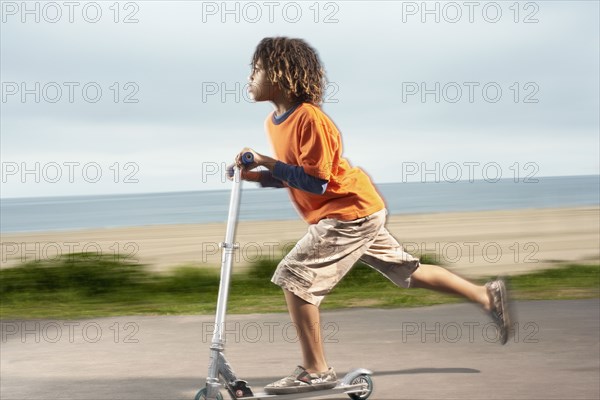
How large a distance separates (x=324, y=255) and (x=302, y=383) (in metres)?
0.65

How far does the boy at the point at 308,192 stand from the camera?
15.4 feet

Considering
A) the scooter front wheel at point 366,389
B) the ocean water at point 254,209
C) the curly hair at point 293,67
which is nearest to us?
the curly hair at point 293,67

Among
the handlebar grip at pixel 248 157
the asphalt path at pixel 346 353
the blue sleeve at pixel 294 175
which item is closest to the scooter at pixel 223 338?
the handlebar grip at pixel 248 157

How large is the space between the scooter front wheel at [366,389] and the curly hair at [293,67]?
59.8 inches

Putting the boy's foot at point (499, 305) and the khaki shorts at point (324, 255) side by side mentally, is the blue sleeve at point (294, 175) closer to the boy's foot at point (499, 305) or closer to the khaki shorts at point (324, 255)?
the khaki shorts at point (324, 255)

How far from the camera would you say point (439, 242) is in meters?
27.4

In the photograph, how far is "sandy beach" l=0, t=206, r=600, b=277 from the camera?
66.6 feet

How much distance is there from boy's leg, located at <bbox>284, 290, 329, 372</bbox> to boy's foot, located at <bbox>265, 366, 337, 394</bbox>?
4cm

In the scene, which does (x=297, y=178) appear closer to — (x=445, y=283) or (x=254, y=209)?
(x=445, y=283)

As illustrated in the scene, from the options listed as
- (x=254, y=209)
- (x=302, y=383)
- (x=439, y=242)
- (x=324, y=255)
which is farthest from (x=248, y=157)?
(x=254, y=209)

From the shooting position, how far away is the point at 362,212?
502cm

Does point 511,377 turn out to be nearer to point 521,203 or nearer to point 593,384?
point 593,384

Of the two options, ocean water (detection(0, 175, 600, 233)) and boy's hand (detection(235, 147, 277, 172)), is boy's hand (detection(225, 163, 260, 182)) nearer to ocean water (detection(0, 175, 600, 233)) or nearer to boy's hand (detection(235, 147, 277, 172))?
boy's hand (detection(235, 147, 277, 172))

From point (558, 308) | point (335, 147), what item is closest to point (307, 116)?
point (335, 147)
